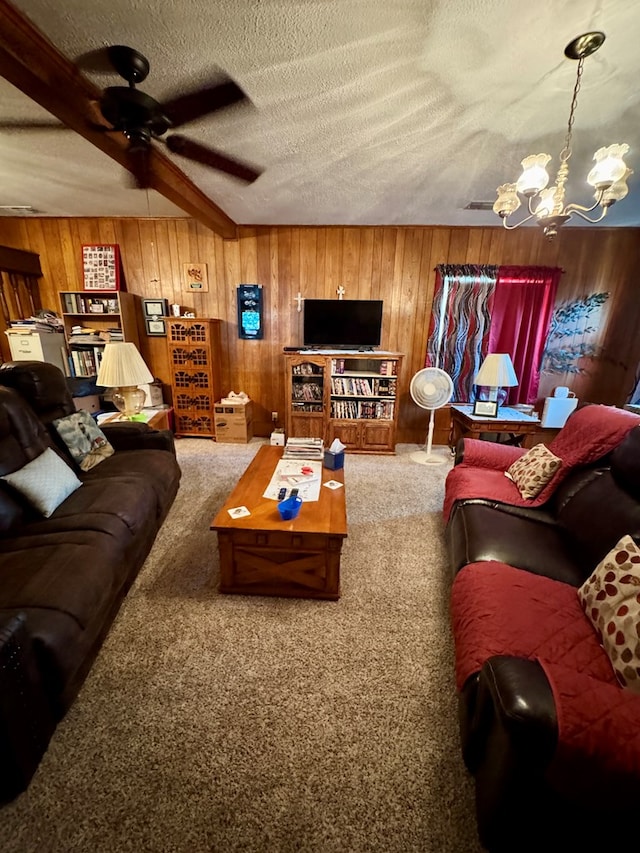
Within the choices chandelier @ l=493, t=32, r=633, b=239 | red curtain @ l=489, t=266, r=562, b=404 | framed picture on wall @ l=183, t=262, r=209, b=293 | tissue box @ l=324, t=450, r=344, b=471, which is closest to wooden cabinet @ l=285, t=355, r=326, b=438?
framed picture on wall @ l=183, t=262, r=209, b=293

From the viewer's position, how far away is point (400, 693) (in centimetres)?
138

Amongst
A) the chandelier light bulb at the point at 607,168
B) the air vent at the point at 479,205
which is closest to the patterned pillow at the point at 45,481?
the chandelier light bulb at the point at 607,168

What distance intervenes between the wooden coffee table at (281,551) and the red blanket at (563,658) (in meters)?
0.62

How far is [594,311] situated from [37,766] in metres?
5.30

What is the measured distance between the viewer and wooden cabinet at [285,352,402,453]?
387cm

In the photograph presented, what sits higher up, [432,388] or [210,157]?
[210,157]

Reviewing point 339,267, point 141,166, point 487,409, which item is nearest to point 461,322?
point 487,409

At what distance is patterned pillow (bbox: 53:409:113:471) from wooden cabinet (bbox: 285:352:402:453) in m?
1.92

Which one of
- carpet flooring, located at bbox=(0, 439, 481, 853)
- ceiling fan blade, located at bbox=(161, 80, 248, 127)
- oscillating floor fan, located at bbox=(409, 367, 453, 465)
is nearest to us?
carpet flooring, located at bbox=(0, 439, 481, 853)

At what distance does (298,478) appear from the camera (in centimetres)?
224

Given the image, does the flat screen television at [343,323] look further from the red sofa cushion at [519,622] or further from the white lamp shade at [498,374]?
the red sofa cushion at [519,622]

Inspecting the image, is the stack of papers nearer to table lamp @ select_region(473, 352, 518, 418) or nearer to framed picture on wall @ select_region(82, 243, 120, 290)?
table lamp @ select_region(473, 352, 518, 418)

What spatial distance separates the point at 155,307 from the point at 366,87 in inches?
130

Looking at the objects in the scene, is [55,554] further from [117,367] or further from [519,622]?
[519,622]
